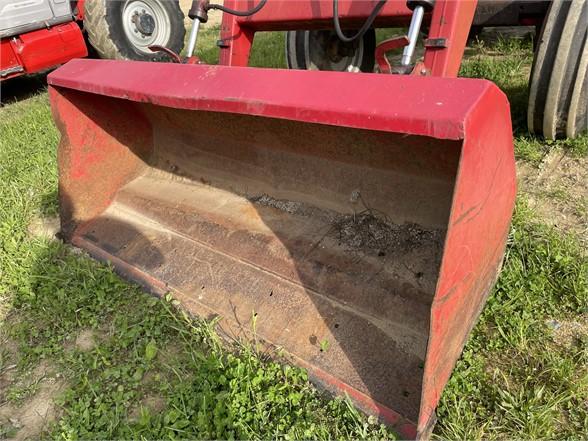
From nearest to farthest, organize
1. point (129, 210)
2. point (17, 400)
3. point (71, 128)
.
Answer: point (17, 400) < point (71, 128) < point (129, 210)

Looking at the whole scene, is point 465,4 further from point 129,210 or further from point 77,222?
point 77,222

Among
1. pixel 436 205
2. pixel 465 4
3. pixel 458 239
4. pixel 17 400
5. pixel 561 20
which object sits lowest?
pixel 17 400

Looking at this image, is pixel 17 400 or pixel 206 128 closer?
pixel 17 400

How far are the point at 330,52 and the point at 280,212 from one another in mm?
1603

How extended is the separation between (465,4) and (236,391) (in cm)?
170

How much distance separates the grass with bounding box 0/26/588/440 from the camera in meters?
1.61

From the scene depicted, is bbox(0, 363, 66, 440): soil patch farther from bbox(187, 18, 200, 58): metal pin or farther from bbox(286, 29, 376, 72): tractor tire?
bbox(286, 29, 376, 72): tractor tire

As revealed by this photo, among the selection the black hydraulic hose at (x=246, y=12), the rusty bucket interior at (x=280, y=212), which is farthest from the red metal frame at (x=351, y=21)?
the rusty bucket interior at (x=280, y=212)

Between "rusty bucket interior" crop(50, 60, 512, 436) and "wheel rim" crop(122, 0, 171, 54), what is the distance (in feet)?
9.93

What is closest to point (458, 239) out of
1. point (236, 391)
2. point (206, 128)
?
point (236, 391)

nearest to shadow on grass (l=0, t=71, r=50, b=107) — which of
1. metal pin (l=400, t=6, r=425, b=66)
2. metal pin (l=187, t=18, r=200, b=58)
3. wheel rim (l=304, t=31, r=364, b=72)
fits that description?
wheel rim (l=304, t=31, r=364, b=72)

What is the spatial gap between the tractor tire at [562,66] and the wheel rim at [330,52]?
3.88 ft

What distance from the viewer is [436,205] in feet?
6.39

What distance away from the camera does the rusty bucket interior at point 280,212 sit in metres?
1.66
